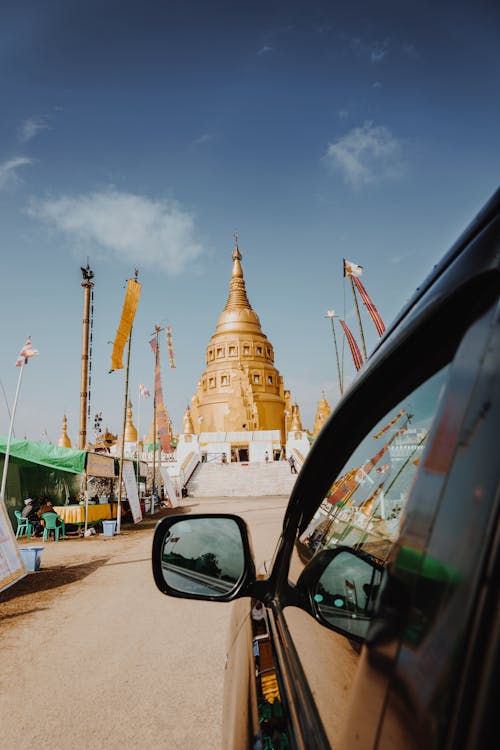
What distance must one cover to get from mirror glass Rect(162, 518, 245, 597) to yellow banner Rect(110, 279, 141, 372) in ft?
43.6

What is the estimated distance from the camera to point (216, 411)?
52375 mm

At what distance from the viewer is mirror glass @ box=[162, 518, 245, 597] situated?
5.37 ft

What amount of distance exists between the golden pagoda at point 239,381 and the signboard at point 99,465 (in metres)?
34.2

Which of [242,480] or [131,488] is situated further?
[242,480]

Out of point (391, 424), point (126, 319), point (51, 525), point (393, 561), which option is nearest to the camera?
point (393, 561)

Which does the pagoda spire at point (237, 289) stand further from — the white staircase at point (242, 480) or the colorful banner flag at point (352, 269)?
the colorful banner flag at point (352, 269)

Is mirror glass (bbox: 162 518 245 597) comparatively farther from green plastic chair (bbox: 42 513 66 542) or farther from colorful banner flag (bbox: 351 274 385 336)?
colorful banner flag (bbox: 351 274 385 336)

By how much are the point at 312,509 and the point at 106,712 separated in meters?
2.98

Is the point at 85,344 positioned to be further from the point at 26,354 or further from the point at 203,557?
the point at 203,557

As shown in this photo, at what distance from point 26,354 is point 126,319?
3.19m

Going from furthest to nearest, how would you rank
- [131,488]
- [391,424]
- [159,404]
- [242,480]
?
[242,480]
[159,404]
[131,488]
[391,424]

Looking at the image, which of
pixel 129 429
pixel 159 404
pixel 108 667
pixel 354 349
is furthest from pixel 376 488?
pixel 129 429

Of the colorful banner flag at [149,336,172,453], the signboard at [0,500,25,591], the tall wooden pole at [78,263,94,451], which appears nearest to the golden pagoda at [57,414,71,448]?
the tall wooden pole at [78,263,94,451]

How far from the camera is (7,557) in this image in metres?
7.25
